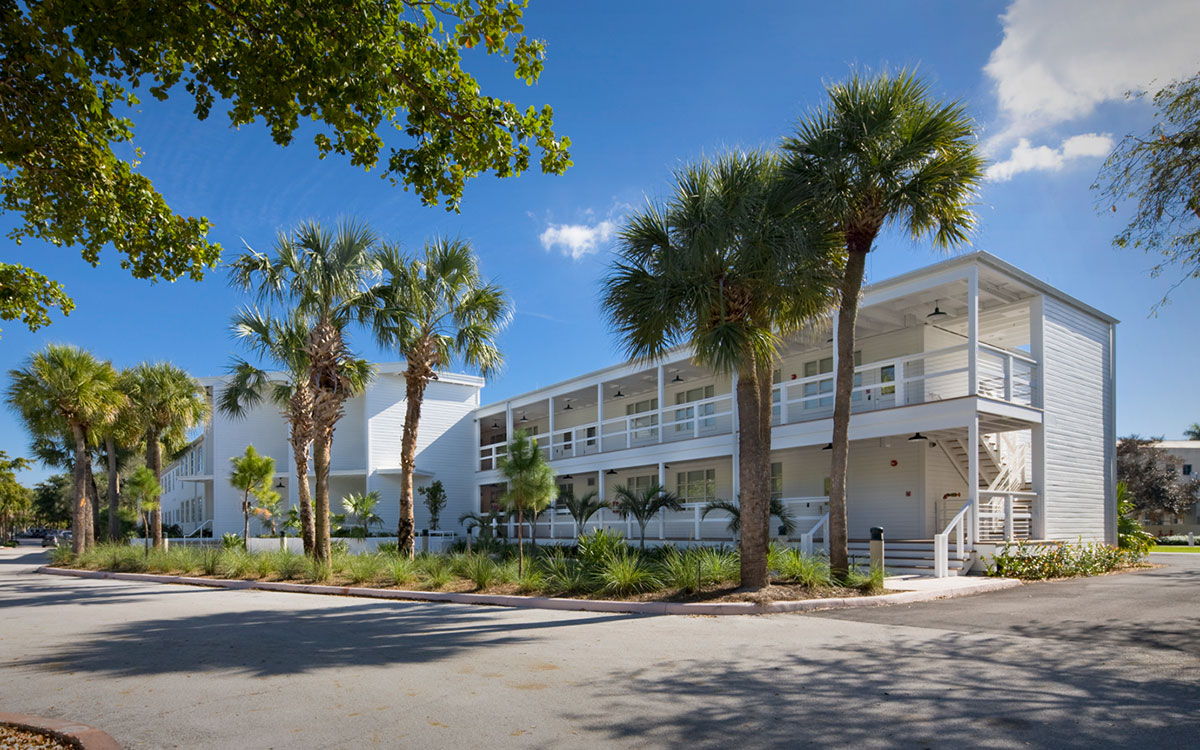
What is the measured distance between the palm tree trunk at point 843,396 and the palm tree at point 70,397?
979 inches

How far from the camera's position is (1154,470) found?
4519 cm

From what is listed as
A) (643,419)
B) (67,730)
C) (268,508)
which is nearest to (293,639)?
(67,730)

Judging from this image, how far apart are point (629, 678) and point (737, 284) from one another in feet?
25.8

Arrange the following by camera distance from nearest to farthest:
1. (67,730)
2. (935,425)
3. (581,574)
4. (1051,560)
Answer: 1. (67,730)
2. (581,574)
3. (1051,560)
4. (935,425)

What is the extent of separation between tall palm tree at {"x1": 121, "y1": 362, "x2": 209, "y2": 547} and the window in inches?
776

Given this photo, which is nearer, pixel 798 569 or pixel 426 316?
pixel 798 569

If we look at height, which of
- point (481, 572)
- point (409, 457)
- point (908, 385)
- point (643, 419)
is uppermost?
point (908, 385)

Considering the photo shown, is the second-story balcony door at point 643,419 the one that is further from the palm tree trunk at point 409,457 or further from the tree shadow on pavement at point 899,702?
the tree shadow on pavement at point 899,702

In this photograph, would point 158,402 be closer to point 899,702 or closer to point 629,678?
point 629,678

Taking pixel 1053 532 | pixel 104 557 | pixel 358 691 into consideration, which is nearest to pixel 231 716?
pixel 358 691

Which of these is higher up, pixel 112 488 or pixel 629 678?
pixel 629 678

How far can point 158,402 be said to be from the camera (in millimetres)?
31578

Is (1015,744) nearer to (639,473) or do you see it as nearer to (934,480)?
(934,480)

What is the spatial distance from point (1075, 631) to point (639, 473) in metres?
21.1
